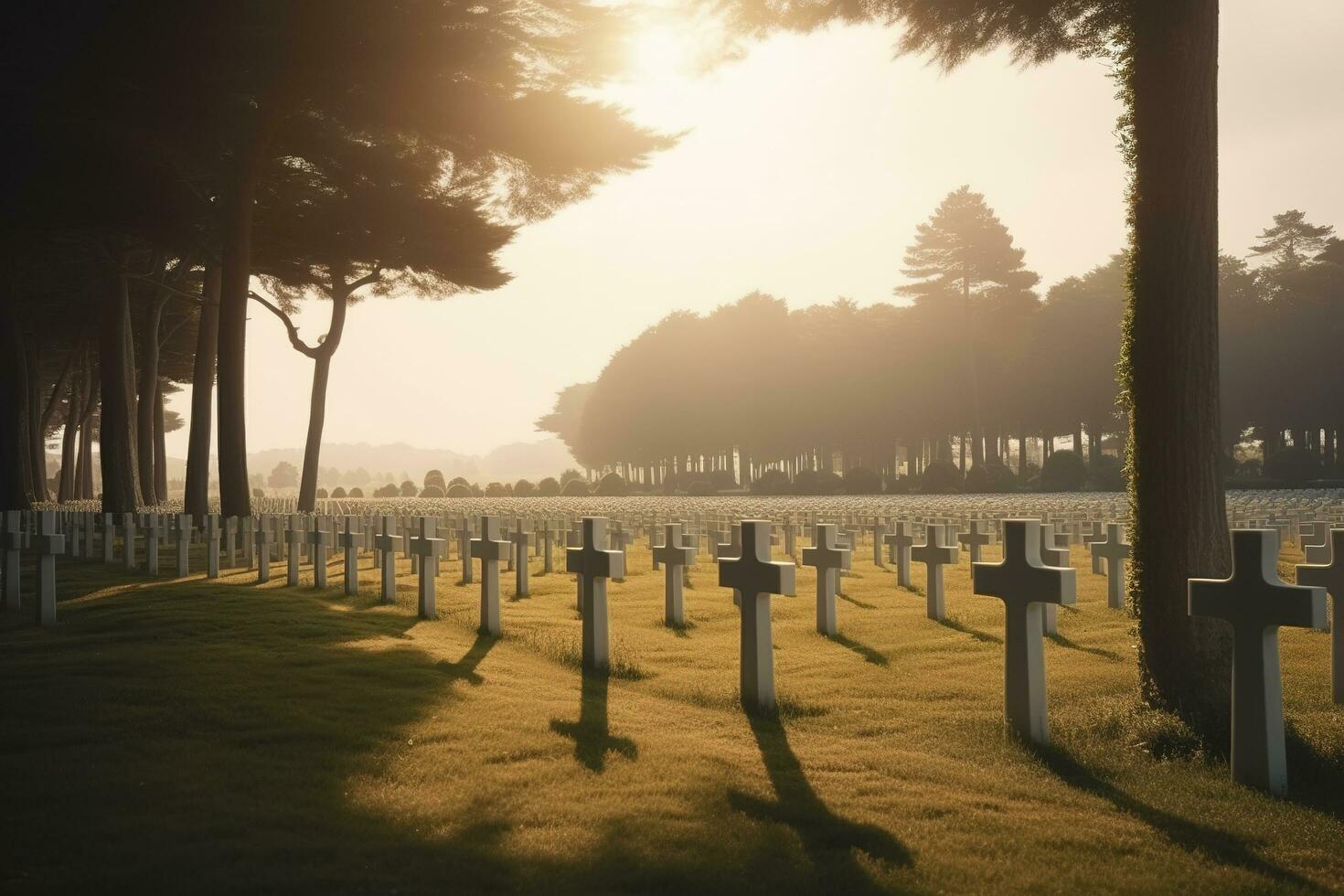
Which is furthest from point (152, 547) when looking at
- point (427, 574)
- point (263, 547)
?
point (427, 574)

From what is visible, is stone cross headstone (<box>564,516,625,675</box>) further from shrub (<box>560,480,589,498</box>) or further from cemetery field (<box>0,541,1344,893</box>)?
shrub (<box>560,480,589,498</box>)

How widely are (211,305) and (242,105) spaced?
7.95m

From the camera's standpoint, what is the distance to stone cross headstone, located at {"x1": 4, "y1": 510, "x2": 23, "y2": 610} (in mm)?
10961

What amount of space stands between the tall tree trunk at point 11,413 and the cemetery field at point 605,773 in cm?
1640

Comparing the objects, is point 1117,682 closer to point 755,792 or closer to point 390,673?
point 755,792

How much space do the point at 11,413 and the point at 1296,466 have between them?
51.7 m

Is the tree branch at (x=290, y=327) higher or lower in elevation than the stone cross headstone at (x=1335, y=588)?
higher

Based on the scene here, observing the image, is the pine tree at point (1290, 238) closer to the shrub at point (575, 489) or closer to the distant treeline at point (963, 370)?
the distant treeline at point (963, 370)

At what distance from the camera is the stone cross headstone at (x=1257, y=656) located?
500 centimetres

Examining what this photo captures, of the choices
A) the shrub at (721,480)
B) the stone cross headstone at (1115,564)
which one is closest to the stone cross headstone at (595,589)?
the stone cross headstone at (1115,564)

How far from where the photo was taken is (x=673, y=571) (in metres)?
10.2

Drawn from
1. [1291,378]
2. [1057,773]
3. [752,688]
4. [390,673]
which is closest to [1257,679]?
[1057,773]

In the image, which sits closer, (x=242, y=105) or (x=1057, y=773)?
(x=1057, y=773)

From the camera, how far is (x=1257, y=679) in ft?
16.5
